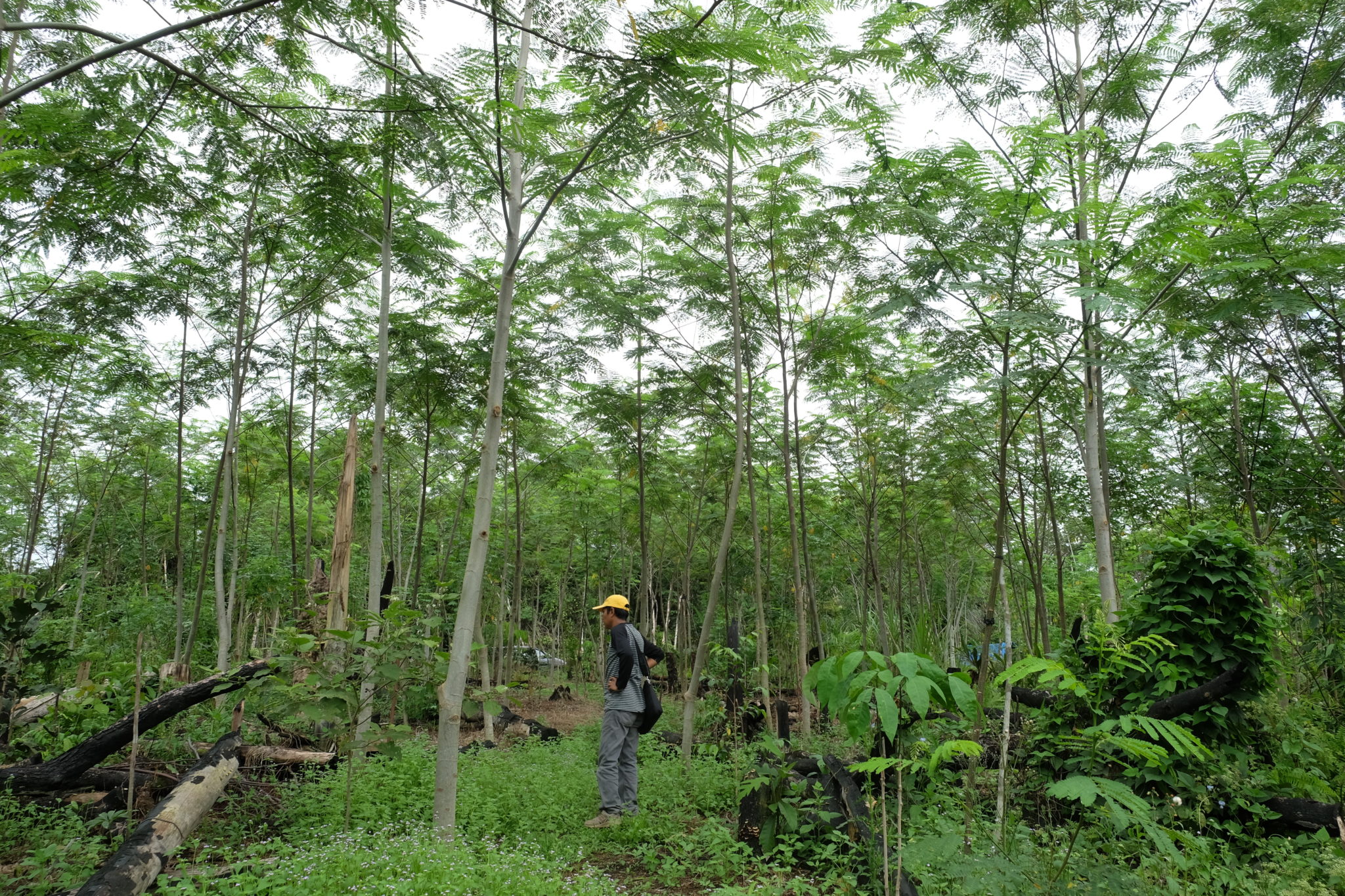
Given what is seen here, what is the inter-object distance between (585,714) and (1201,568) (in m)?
10.8

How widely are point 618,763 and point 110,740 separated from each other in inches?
139

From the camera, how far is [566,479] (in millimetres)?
11438

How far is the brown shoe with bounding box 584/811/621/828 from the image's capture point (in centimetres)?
528

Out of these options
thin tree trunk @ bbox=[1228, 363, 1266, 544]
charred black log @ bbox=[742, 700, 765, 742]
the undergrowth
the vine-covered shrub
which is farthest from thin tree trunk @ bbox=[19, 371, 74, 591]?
thin tree trunk @ bbox=[1228, 363, 1266, 544]

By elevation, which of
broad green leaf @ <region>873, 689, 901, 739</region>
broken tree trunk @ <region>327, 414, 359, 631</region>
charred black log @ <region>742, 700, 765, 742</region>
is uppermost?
broken tree trunk @ <region>327, 414, 359, 631</region>

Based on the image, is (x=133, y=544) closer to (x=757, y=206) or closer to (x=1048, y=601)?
(x=757, y=206)

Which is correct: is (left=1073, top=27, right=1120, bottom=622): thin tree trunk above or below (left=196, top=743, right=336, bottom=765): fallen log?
above

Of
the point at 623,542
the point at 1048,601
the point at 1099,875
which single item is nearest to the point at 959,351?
the point at 1099,875

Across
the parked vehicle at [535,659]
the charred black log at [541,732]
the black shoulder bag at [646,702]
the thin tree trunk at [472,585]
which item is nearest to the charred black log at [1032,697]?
the black shoulder bag at [646,702]

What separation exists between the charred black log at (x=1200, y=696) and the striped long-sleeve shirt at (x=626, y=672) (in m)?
3.61

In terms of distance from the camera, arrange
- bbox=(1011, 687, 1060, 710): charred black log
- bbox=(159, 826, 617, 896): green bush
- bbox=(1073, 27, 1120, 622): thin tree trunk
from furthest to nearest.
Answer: bbox=(1073, 27, 1120, 622): thin tree trunk, bbox=(1011, 687, 1060, 710): charred black log, bbox=(159, 826, 617, 896): green bush

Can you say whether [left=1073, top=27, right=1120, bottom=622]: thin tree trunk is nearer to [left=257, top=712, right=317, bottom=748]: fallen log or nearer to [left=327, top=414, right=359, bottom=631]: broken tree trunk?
[left=327, top=414, right=359, bottom=631]: broken tree trunk

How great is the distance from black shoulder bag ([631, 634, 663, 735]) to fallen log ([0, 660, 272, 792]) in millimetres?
2637

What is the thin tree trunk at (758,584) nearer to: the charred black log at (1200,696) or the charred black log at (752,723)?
the charred black log at (752,723)
